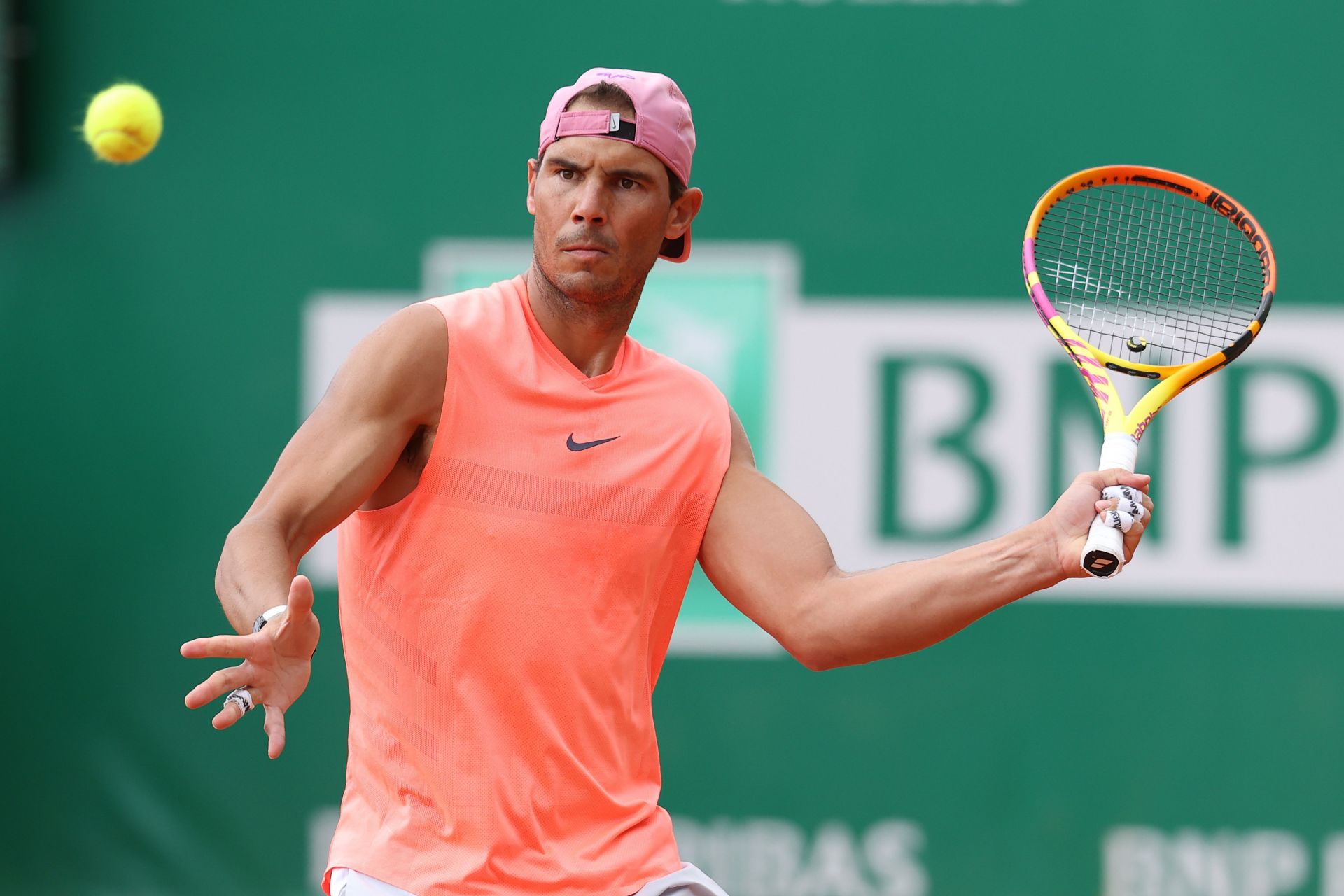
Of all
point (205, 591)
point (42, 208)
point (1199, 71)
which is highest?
point (1199, 71)

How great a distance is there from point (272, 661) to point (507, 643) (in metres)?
0.51

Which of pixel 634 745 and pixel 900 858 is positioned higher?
pixel 634 745

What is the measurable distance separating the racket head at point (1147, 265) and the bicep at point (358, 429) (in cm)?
105

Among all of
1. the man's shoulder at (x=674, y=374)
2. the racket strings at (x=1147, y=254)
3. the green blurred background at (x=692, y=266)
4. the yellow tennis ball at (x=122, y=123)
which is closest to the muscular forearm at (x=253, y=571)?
the man's shoulder at (x=674, y=374)

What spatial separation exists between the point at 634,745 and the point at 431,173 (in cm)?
264

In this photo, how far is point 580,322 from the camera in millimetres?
2580

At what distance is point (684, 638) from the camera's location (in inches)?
182

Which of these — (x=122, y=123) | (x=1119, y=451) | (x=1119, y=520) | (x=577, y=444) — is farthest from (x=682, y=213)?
(x=122, y=123)

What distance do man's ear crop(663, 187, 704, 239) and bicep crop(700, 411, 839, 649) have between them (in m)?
0.41

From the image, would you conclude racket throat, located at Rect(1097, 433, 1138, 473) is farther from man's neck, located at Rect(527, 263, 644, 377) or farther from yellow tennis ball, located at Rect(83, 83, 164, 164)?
yellow tennis ball, located at Rect(83, 83, 164, 164)

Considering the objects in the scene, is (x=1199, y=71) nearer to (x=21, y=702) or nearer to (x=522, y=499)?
(x=522, y=499)

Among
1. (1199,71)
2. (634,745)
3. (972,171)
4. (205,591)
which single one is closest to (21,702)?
(205,591)

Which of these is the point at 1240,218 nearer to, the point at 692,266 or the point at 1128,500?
the point at 1128,500

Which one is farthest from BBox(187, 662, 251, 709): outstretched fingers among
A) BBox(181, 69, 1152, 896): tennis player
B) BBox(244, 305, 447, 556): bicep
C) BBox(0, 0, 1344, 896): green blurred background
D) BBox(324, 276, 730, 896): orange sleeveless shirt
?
BBox(0, 0, 1344, 896): green blurred background
